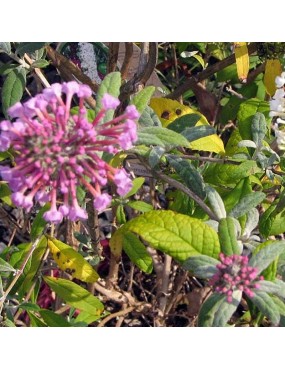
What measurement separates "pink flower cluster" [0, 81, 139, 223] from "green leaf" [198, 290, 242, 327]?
0.34 metres

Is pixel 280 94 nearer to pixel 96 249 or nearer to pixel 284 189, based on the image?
pixel 284 189

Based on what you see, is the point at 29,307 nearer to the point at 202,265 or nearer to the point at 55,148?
the point at 202,265

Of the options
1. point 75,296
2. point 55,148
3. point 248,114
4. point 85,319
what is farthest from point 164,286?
point 55,148

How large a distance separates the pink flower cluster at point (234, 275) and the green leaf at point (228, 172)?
13.8 inches

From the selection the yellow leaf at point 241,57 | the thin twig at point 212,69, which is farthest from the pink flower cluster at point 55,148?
the thin twig at point 212,69

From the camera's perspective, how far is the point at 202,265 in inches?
46.0

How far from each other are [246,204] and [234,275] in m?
0.27

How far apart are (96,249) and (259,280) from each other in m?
0.70

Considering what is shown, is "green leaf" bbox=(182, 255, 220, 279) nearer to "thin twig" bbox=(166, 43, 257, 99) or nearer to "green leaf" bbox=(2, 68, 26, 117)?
"green leaf" bbox=(2, 68, 26, 117)

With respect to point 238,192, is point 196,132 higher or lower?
higher

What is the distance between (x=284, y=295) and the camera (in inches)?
47.4

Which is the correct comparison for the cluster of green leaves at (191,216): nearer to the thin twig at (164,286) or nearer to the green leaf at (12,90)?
the green leaf at (12,90)

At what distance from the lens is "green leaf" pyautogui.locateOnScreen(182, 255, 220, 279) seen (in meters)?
1.16

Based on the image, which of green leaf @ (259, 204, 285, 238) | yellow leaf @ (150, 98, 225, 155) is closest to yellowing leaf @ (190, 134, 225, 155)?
yellow leaf @ (150, 98, 225, 155)
